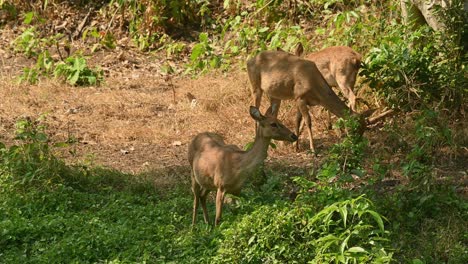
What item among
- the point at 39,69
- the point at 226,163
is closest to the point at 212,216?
the point at 226,163

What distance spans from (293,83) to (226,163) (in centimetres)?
346

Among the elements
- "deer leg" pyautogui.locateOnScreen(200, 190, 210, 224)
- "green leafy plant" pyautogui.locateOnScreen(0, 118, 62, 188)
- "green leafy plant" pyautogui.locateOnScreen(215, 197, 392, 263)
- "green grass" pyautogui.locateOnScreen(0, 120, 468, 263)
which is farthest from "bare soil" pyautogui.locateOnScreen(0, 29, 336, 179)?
"green leafy plant" pyautogui.locateOnScreen(215, 197, 392, 263)

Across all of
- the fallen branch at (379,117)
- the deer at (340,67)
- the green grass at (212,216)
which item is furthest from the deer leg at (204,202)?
the deer at (340,67)

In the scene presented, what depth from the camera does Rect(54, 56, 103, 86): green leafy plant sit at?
14.9 meters

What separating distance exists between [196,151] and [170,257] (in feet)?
4.66

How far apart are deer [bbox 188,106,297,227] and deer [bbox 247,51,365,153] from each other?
8.55ft

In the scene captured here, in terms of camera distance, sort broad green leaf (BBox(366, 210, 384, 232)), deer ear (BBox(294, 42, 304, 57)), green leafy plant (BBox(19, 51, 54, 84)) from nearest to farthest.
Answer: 1. broad green leaf (BBox(366, 210, 384, 232))
2. deer ear (BBox(294, 42, 304, 57))
3. green leafy plant (BBox(19, 51, 54, 84))

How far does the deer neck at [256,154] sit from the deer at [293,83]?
2.70 m

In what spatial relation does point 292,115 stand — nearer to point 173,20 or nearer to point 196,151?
point 196,151

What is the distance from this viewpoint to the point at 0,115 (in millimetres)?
13125

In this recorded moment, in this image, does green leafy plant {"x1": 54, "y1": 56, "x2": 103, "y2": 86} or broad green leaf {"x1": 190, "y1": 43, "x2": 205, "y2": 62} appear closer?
green leafy plant {"x1": 54, "y1": 56, "x2": 103, "y2": 86}

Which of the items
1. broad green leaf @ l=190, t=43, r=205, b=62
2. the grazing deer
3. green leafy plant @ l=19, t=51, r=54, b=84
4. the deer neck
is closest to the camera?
the deer neck

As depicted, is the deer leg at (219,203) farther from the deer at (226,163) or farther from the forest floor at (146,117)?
the forest floor at (146,117)

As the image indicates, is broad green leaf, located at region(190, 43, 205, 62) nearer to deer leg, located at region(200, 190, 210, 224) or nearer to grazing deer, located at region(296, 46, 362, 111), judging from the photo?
grazing deer, located at region(296, 46, 362, 111)
